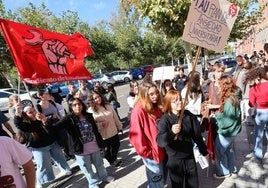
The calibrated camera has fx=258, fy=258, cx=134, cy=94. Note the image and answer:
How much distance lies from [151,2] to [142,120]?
6667 mm

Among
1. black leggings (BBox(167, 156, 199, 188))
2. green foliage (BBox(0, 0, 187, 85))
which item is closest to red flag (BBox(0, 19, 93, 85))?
black leggings (BBox(167, 156, 199, 188))

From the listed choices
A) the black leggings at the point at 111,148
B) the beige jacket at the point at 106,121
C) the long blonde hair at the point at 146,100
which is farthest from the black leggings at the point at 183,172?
the black leggings at the point at 111,148

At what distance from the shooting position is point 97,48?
31.5 metres

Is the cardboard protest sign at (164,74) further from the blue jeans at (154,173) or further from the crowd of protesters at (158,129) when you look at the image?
the blue jeans at (154,173)

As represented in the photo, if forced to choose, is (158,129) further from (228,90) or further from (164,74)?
(164,74)

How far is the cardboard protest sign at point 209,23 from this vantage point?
2.82 meters

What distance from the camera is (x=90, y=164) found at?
4.45 metres

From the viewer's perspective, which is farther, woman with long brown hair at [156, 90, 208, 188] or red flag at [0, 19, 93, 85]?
red flag at [0, 19, 93, 85]

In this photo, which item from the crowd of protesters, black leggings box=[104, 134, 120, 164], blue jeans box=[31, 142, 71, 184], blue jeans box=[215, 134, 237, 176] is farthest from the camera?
black leggings box=[104, 134, 120, 164]

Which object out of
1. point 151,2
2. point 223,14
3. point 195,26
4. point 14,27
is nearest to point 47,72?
point 14,27

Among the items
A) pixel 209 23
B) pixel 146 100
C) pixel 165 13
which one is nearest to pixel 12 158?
pixel 146 100

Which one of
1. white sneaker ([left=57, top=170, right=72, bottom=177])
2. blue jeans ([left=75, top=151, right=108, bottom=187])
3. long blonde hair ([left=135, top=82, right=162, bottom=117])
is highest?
long blonde hair ([left=135, top=82, right=162, bottom=117])

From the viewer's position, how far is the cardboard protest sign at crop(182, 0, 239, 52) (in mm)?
2820

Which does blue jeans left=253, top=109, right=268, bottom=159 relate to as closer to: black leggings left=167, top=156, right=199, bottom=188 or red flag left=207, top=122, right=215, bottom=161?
red flag left=207, top=122, right=215, bottom=161
